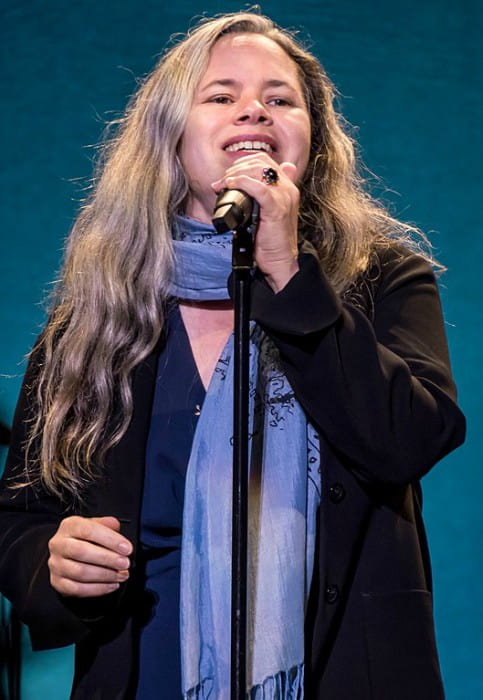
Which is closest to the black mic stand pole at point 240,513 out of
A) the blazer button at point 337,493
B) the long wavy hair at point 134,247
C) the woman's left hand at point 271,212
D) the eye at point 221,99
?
the woman's left hand at point 271,212

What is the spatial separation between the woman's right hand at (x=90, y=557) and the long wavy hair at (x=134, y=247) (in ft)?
0.54

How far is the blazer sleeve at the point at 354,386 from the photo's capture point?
3.62 ft

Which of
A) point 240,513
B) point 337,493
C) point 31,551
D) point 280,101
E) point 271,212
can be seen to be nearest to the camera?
point 240,513

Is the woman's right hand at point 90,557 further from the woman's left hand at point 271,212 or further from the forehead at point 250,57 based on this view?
the forehead at point 250,57

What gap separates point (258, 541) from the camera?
3.94 feet

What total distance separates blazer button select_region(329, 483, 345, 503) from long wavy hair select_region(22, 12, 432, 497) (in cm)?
26

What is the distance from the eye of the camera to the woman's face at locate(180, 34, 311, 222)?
Result: 4.47 feet

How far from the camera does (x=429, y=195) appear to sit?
2.31 meters

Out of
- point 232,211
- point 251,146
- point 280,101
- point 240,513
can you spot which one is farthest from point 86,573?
point 280,101

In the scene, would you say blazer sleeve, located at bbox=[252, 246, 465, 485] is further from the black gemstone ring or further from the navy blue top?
the navy blue top

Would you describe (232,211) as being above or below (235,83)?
below

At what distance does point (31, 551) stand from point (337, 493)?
393mm

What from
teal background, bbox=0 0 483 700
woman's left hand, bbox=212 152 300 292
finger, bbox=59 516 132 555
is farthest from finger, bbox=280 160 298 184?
teal background, bbox=0 0 483 700

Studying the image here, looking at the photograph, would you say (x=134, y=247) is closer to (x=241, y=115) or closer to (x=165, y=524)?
(x=241, y=115)
